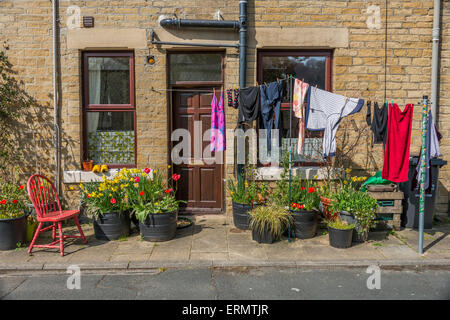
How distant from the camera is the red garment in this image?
608 cm

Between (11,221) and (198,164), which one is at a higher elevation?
(198,164)

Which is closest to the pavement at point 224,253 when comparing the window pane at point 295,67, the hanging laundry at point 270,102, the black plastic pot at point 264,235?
the black plastic pot at point 264,235

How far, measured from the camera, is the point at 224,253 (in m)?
5.69

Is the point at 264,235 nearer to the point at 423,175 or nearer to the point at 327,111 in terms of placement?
the point at 327,111

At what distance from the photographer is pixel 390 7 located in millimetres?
7230

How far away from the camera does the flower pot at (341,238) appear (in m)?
5.86

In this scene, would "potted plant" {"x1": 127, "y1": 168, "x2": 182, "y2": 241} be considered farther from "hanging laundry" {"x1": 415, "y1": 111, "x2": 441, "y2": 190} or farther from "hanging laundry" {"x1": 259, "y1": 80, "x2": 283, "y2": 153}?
"hanging laundry" {"x1": 415, "y1": 111, "x2": 441, "y2": 190}

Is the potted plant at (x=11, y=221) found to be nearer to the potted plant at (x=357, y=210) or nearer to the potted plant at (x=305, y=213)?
the potted plant at (x=305, y=213)

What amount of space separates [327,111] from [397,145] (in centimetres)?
125

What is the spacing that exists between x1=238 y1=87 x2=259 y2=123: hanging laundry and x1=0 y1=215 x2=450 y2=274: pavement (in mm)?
2052

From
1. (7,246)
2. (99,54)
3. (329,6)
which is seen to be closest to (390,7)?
(329,6)

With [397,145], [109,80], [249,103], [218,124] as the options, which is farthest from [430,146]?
[109,80]
